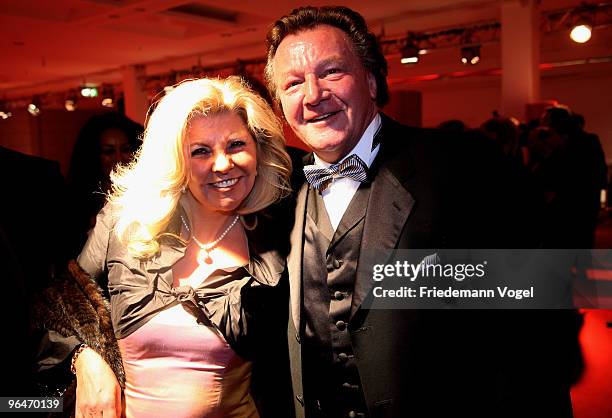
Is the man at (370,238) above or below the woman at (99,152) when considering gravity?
below

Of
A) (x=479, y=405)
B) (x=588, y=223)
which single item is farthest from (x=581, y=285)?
(x=479, y=405)

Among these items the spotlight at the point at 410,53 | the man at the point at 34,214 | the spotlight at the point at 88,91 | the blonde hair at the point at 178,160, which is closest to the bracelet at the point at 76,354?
the man at the point at 34,214

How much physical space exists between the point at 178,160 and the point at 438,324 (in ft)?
2.83

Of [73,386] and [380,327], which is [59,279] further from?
[380,327]

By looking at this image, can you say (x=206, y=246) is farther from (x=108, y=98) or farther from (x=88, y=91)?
(x=108, y=98)

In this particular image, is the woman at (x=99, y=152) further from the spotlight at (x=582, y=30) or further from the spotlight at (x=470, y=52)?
the spotlight at (x=470, y=52)

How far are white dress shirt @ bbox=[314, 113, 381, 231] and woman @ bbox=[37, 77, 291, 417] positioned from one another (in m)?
0.23

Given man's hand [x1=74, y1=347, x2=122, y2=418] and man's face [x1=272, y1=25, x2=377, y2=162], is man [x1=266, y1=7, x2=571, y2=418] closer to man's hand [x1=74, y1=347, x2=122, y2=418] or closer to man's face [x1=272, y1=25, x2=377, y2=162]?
man's face [x1=272, y1=25, x2=377, y2=162]

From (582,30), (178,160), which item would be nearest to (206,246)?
(178,160)

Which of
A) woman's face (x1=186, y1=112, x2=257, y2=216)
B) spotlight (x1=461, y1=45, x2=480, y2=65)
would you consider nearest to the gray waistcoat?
woman's face (x1=186, y1=112, x2=257, y2=216)

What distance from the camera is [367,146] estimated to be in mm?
1460

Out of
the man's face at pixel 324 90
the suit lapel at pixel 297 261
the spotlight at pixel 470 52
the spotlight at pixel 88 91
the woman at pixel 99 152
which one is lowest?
the suit lapel at pixel 297 261

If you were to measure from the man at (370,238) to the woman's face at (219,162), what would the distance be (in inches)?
8.2

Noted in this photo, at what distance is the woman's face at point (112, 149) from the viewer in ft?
8.79
